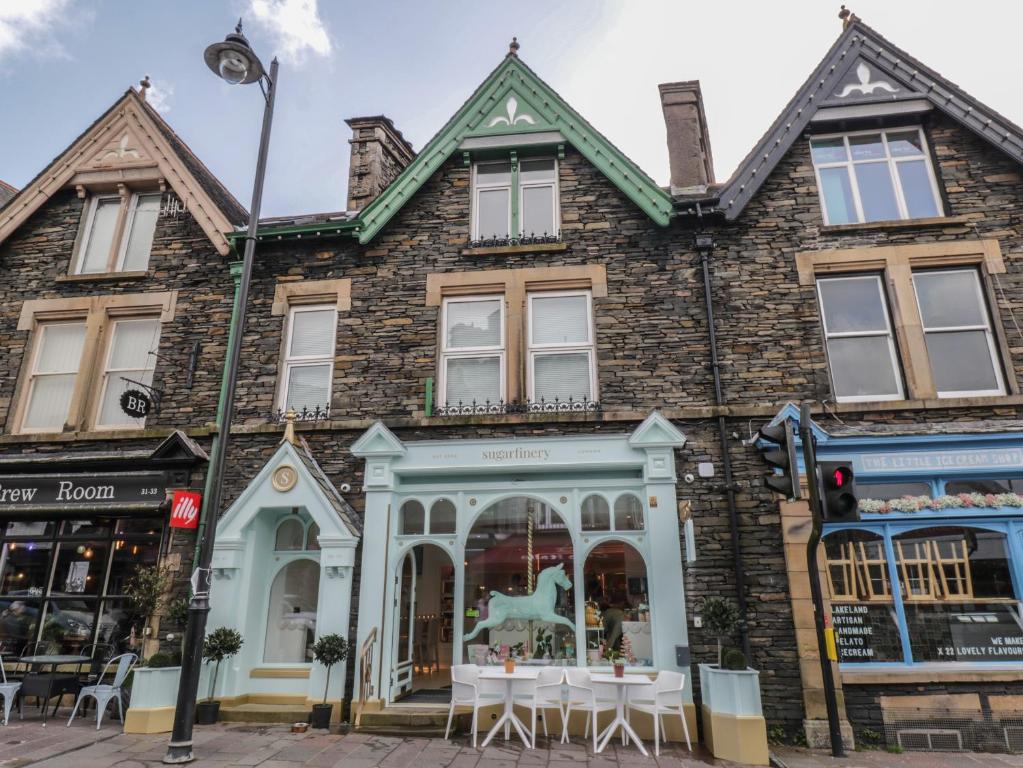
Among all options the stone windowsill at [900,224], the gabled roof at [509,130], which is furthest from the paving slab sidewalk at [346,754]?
the gabled roof at [509,130]

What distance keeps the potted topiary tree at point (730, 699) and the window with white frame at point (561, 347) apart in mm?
3751

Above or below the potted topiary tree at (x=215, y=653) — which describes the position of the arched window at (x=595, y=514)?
above

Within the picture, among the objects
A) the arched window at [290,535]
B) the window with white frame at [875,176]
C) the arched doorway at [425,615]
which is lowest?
the arched doorway at [425,615]

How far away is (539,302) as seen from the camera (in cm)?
1084

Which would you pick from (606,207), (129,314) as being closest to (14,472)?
(129,314)

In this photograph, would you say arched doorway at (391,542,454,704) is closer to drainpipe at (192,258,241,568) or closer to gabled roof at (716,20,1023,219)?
drainpipe at (192,258,241,568)

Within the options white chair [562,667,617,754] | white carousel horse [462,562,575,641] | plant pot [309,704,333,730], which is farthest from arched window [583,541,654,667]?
plant pot [309,704,333,730]

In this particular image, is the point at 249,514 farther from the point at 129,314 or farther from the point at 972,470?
the point at 972,470

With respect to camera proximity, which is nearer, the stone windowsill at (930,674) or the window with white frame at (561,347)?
the stone windowsill at (930,674)

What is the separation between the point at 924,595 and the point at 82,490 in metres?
13.1

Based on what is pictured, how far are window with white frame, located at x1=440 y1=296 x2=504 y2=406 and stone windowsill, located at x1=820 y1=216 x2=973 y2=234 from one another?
5.62 metres

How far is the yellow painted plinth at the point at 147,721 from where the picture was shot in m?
8.32

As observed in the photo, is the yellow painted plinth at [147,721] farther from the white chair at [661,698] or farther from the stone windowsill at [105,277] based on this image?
the stone windowsill at [105,277]

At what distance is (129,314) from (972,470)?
555 inches
